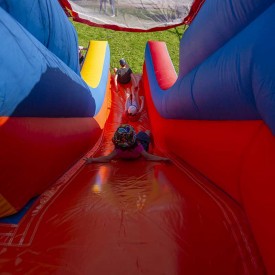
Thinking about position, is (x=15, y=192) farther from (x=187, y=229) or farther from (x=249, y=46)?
(x=249, y=46)

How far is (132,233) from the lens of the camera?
55.5 inches

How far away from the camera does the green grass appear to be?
601 centimetres

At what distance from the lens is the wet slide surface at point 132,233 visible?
1238 mm

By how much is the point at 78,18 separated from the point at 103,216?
210cm

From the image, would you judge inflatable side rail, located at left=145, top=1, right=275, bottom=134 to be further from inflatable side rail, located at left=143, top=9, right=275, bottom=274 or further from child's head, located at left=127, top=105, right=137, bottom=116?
child's head, located at left=127, top=105, right=137, bottom=116

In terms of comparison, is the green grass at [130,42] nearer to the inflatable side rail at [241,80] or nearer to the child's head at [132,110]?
the child's head at [132,110]

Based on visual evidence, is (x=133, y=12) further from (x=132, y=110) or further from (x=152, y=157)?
(x=132, y=110)

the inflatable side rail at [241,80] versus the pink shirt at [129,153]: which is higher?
the inflatable side rail at [241,80]

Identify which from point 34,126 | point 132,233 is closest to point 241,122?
point 132,233

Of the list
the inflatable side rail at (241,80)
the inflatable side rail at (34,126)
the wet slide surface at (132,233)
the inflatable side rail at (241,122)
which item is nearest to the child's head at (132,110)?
the inflatable side rail at (34,126)

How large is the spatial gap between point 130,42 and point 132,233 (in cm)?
574

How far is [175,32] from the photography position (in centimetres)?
704

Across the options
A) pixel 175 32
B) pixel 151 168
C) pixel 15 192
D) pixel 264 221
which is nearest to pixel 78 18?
pixel 151 168

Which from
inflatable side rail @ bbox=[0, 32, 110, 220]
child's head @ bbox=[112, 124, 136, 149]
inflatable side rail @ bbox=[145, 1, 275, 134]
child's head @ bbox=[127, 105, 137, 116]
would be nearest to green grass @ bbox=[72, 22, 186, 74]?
child's head @ bbox=[127, 105, 137, 116]
